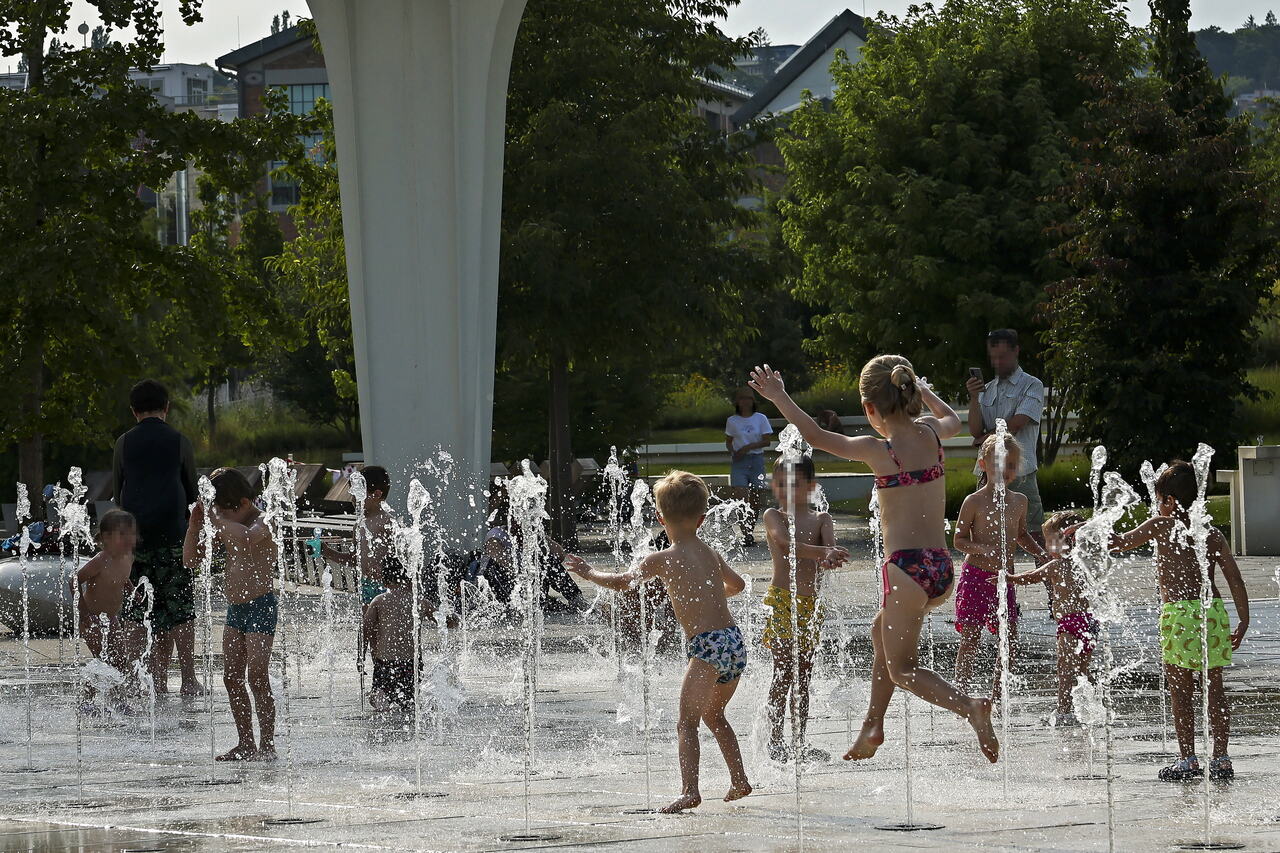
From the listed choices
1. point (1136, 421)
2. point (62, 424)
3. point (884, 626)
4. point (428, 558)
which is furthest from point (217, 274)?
point (884, 626)

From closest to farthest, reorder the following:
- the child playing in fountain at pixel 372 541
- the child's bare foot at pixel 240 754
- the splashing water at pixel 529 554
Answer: the child's bare foot at pixel 240 754 → the child playing in fountain at pixel 372 541 → the splashing water at pixel 529 554

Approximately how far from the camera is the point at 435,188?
50.4 ft

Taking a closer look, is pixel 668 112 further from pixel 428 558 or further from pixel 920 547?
pixel 920 547

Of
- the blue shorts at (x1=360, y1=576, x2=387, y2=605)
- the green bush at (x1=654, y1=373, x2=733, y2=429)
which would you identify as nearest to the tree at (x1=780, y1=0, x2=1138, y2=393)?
the green bush at (x1=654, y1=373, x2=733, y2=429)

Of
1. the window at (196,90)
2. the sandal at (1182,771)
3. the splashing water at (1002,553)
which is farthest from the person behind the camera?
the window at (196,90)

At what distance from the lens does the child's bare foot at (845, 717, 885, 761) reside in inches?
267

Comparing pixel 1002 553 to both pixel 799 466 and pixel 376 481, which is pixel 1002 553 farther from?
pixel 376 481

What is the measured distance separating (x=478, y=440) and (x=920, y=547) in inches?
374

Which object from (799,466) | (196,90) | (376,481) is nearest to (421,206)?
(376,481)

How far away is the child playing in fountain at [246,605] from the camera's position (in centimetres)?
800

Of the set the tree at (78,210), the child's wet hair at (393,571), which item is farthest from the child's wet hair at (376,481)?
the tree at (78,210)

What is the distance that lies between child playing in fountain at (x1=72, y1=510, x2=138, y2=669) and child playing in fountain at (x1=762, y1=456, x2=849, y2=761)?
409 cm

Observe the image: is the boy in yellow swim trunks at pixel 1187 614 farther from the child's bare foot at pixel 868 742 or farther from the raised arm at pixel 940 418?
the child's bare foot at pixel 868 742

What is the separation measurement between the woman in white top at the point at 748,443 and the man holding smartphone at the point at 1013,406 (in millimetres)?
9460
